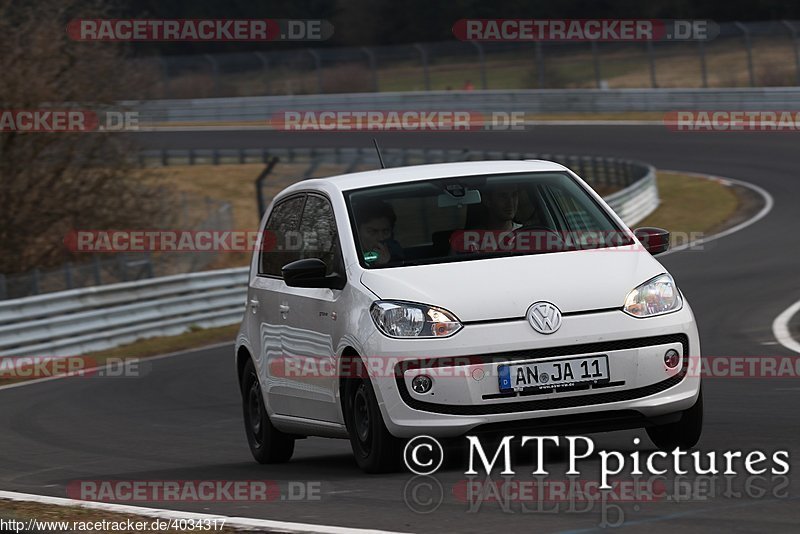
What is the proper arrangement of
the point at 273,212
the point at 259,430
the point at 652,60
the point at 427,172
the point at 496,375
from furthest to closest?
the point at 652,60
the point at 273,212
the point at 259,430
the point at 427,172
the point at 496,375

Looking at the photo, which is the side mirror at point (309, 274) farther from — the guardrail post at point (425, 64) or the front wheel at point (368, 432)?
the guardrail post at point (425, 64)

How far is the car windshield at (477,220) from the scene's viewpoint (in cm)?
833

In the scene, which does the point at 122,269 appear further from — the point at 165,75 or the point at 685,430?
the point at 165,75

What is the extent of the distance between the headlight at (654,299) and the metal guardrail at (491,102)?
3108 centimetres

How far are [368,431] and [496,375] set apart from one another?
78 centimetres

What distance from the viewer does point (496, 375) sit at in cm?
751

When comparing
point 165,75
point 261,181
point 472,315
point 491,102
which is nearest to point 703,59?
point 491,102

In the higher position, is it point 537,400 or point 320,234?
point 320,234

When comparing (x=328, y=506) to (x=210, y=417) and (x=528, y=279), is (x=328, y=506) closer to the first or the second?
(x=528, y=279)

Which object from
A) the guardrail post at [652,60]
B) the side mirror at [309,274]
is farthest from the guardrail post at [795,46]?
the side mirror at [309,274]

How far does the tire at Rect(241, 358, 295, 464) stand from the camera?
375 inches

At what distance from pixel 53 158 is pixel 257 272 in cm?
1796

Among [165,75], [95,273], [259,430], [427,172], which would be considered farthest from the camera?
[165,75]

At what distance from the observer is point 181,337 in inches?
848
